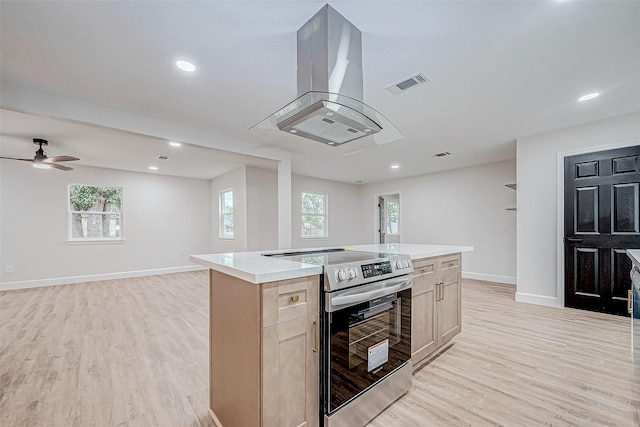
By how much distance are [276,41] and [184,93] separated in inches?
50.9

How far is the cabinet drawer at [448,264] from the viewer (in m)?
2.43

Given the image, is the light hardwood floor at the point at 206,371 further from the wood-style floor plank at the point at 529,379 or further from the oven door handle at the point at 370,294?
A: the oven door handle at the point at 370,294

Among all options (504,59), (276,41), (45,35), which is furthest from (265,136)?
(504,59)

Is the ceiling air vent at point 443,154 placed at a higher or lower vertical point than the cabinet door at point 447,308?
higher

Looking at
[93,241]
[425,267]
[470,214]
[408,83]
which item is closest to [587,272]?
[470,214]

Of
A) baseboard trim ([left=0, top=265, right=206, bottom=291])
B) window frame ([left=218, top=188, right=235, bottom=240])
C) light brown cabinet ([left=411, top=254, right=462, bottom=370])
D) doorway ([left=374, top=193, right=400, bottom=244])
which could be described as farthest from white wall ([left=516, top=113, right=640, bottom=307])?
baseboard trim ([left=0, top=265, right=206, bottom=291])

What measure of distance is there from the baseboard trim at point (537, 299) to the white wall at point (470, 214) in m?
1.49

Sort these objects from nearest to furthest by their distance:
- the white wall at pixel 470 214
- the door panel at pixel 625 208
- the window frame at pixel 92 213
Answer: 1. the door panel at pixel 625 208
2. the white wall at pixel 470 214
3. the window frame at pixel 92 213

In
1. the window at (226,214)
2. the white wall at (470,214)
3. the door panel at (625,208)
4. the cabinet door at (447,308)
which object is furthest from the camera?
the window at (226,214)

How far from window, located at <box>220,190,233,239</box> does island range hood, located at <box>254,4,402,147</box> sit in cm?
508

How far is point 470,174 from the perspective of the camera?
6.08 metres

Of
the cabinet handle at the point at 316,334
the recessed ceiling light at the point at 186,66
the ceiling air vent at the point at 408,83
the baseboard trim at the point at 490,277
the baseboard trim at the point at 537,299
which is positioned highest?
the recessed ceiling light at the point at 186,66

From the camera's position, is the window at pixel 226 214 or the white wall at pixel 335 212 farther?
the white wall at pixel 335 212

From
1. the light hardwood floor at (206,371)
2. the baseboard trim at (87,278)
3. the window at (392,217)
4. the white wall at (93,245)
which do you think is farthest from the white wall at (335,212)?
the light hardwood floor at (206,371)
